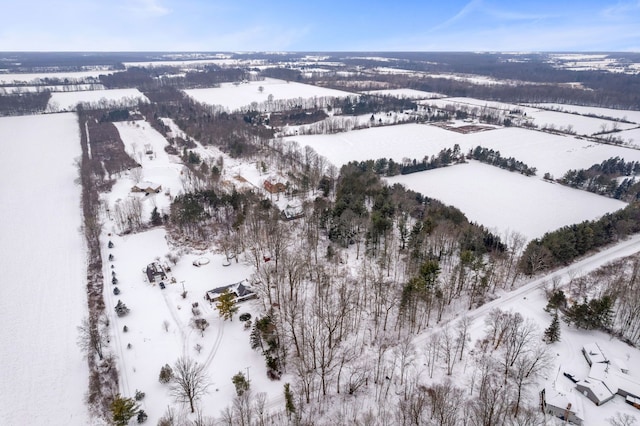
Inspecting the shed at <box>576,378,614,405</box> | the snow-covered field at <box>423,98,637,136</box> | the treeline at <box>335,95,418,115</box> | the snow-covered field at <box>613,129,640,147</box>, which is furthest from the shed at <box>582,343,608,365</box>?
the treeline at <box>335,95,418,115</box>

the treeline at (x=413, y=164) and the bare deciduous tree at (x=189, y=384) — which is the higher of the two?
the treeline at (x=413, y=164)

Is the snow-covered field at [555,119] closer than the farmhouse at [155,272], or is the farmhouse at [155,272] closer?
the farmhouse at [155,272]

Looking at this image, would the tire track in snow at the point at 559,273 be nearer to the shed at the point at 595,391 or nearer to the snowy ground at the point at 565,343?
the snowy ground at the point at 565,343

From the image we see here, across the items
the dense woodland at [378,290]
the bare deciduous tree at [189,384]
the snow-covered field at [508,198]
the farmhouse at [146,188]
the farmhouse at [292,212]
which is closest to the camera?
the bare deciduous tree at [189,384]

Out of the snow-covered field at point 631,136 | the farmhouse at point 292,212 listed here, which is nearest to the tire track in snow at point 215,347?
the farmhouse at point 292,212

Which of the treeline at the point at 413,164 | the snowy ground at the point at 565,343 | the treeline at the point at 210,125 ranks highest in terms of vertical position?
the treeline at the point at 210,125

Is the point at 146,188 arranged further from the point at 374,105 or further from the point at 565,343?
the point at 374,105
